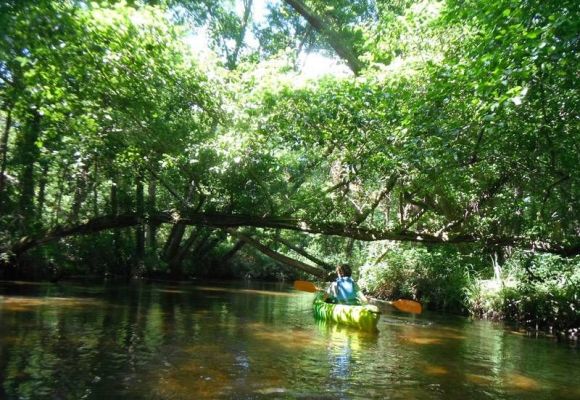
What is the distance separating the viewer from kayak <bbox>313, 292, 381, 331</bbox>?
873 cm

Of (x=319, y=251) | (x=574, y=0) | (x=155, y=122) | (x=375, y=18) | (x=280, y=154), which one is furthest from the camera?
(x=319, y=251)

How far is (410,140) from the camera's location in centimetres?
797

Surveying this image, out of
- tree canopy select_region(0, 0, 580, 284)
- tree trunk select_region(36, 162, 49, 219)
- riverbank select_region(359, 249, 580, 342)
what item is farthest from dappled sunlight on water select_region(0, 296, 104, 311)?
riverbank select_region(359, 249, 580, 342)

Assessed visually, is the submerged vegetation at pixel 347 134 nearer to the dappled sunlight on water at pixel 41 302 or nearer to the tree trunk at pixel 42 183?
the tree trunk at pixel 42 183

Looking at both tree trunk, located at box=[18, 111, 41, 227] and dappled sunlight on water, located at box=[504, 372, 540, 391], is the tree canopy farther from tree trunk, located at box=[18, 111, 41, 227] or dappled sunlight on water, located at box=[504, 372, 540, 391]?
dappled sunlight on water, located at box=[504, 372, 540, 391]

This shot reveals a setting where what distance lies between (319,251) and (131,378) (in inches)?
883

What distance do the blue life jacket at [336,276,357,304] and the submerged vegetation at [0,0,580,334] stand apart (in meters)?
1.84

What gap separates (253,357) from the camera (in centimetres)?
625

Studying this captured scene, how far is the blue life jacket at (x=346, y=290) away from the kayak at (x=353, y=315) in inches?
17.5

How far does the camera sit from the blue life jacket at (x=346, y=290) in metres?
9.94

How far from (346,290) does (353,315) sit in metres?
1.06

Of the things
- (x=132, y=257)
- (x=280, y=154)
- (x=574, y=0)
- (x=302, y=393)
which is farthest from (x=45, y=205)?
(x=574, y=0)

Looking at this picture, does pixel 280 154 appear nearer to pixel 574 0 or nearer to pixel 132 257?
pixel 574 0

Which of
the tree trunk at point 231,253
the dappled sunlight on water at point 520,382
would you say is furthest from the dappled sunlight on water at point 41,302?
the tree trunk at point 231,253
